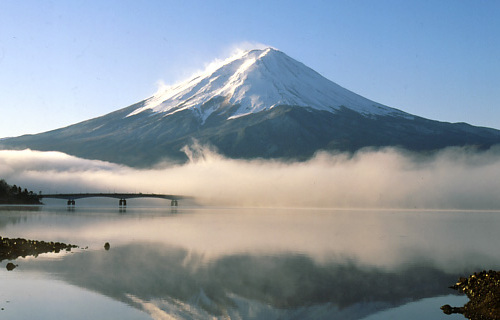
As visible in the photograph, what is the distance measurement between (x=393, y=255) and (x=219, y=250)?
18.9 metres

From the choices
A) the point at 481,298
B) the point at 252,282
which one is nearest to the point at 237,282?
the point at 252,282

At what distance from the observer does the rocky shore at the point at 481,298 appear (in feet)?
92.5

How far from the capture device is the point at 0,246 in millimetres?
52031

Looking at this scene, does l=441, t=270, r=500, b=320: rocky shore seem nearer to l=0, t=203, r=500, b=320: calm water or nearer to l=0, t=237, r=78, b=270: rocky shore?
l=0, t=203, r=500, b=320: calm water

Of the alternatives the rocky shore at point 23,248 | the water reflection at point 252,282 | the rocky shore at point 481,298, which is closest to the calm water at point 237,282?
the water reflection at point 252,282

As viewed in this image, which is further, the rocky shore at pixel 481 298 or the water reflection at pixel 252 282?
the water reflection at pixel 252 282

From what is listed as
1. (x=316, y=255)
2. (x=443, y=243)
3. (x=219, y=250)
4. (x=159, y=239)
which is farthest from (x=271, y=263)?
(x=443, y=243)

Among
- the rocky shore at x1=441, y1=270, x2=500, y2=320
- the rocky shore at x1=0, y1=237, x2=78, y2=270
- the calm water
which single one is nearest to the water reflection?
the calm water

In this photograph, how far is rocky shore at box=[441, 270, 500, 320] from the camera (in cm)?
2820

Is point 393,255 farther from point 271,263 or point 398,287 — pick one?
point 398,287

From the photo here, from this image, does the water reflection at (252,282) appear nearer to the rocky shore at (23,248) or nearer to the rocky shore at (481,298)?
the rocky shore at (481,298)

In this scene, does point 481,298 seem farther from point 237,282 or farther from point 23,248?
point 23,248

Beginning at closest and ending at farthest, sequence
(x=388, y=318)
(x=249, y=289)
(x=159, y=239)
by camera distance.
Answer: (x=388, y=318), (x=249, y=289), (x=159, y=239)

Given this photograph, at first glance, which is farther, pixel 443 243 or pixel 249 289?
pixel 443 243
